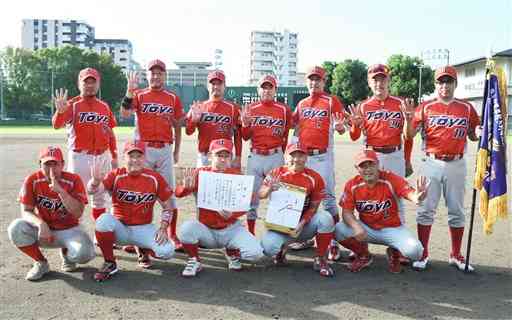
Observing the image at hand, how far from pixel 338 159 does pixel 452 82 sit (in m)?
12.0

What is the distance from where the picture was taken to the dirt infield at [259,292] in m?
4.37

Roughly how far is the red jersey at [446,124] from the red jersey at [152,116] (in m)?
3.41

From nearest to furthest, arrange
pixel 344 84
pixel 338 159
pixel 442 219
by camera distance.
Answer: pixel 442 219 < pixel 338 159 < pixel 344 84

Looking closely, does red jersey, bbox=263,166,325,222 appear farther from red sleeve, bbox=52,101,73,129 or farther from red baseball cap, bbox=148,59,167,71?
red sleeve, bbox=52,101,73,129

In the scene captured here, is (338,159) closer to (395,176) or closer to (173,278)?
(395,176)

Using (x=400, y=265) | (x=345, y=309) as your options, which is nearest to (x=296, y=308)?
(x=345, y=309)

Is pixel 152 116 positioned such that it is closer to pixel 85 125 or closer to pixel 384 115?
pixel 85 125

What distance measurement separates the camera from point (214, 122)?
6703 mm

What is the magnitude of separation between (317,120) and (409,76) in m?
53.2

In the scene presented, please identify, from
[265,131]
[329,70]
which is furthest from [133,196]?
[329,70]

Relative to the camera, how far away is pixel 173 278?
5316 millimetres

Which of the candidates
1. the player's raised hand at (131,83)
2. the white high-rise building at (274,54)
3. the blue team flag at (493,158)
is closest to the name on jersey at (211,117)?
the player's raised hand at (131,83)

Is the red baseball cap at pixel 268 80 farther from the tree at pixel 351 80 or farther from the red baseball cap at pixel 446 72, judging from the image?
the tree at pixel 351 80

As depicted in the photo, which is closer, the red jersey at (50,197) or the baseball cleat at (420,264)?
the red jersey at (50,197)
